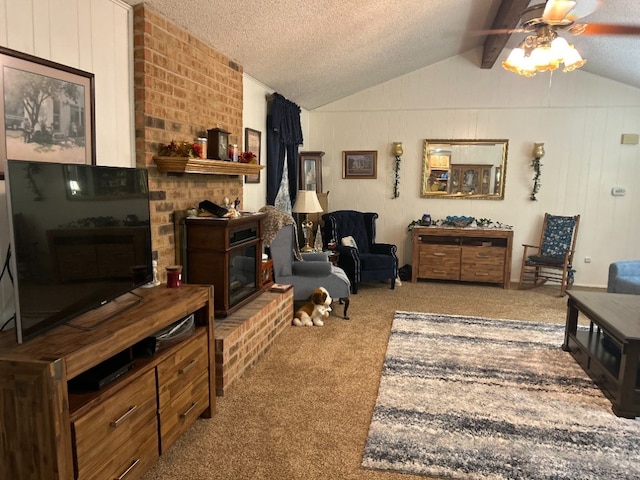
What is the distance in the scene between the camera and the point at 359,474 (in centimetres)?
212

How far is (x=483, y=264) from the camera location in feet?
19.4

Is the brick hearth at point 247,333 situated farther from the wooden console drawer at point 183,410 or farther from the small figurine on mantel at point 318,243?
the small figurine on mantel at point 318,243

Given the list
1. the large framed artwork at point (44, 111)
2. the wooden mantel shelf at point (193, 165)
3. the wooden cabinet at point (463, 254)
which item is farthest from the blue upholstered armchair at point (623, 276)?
the large framed artwork at point (44, 111)

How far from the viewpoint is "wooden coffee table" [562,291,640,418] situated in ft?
8.77

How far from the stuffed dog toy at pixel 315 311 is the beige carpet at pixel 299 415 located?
0.28ft

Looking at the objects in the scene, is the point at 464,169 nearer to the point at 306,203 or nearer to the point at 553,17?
the point at 306,203

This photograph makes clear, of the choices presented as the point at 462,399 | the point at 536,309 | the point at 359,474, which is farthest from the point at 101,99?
the point at 536,309

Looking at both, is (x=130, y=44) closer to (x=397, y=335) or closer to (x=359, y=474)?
(x=359, y=474)

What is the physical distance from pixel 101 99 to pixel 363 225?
4069 millimetres

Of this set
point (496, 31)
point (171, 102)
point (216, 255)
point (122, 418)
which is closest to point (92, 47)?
point (171, 102)

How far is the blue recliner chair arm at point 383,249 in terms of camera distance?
585cm

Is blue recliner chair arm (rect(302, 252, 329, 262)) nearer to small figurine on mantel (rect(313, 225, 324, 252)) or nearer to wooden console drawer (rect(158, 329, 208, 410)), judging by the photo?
small figurine on mantel (rect(313, 225, 324, 252))

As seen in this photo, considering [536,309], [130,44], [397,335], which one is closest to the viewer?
[130,44]

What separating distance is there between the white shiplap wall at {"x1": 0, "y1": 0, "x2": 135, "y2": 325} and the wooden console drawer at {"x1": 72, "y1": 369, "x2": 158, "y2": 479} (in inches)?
26.9
